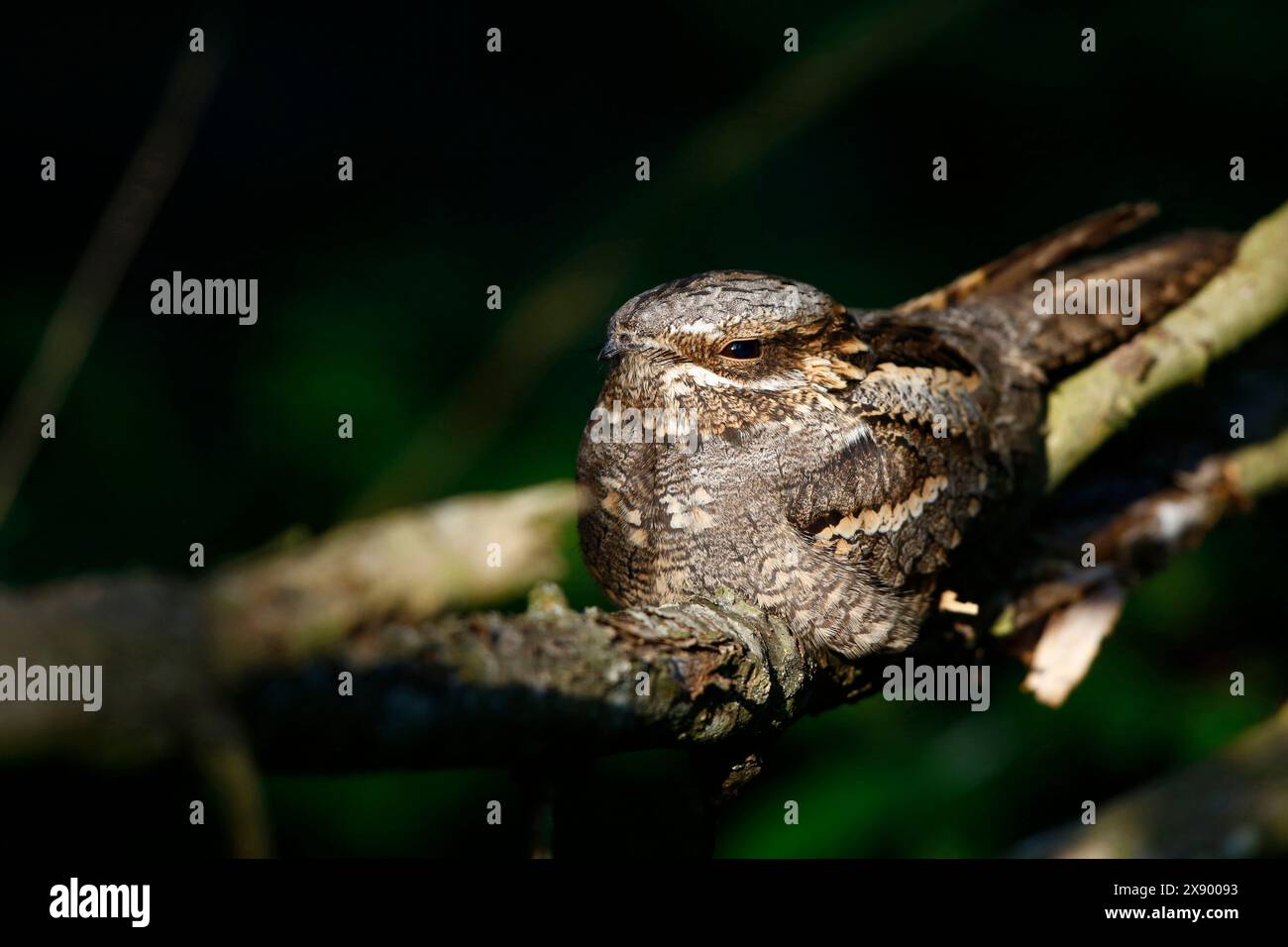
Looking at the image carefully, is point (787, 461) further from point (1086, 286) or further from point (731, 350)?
point (1086, 286)

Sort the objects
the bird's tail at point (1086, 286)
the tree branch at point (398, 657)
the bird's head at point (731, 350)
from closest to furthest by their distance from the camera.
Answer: the tree branch at point (398, 657) → the bird's head at point (731, 350) → the bird's tail at point (1086, 286)

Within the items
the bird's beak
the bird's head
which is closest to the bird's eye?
the bird's head

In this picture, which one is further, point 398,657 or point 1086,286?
point 1086,286

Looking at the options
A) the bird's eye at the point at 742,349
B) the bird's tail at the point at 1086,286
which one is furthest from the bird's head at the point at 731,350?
the bird's tail at the point at 1086,286

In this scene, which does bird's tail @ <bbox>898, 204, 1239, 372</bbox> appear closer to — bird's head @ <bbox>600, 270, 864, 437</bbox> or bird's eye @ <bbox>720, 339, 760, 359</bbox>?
bird's head @ <bbox>600, 270, 864, 437</bbox>

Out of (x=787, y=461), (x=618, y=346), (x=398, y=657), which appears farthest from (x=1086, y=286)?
(x=398, y=657)

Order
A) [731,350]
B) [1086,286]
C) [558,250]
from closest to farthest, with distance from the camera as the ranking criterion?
[731,350] < [1086,286] < [558,250]

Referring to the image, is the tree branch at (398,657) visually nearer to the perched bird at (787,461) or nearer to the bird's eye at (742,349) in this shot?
the perched bird at (787,461)

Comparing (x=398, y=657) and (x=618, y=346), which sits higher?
(x=618, y=346)
